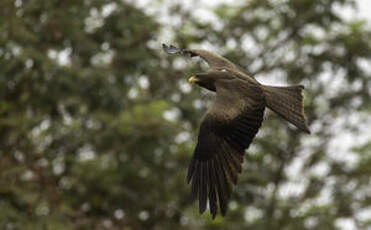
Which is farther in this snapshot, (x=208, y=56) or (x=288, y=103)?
(x=208, y=56)

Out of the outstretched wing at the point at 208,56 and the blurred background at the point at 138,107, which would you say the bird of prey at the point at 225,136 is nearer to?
the outstretched wing at the point at 208,56

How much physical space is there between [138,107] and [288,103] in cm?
431

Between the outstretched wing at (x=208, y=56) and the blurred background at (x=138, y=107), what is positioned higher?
the outstretched wing at (x=208, y=56)

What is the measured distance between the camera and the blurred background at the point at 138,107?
11289mm

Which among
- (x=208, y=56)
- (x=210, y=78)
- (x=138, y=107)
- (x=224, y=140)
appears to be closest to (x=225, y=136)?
(x=224, y=140)

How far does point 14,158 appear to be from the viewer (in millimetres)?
11992

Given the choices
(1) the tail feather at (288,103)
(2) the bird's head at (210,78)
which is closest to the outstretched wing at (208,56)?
(2) the bird's head at (210,78)

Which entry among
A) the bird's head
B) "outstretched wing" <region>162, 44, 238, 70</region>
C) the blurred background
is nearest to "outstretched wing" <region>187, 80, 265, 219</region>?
the bird's head

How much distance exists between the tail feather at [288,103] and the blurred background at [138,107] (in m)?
3.90

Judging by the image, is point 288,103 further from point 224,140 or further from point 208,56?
point 208,56

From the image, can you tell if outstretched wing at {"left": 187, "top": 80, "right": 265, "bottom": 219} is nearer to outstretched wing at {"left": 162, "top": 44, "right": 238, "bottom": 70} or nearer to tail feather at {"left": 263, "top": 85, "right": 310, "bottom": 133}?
tail feather at {"left": 263, "top": 85, "right": 310, "bottom": 133}

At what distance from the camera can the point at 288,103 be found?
23.7 feet

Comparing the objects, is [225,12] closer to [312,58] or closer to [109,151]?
[312,58]

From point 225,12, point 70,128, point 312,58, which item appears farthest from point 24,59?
point 312,58
